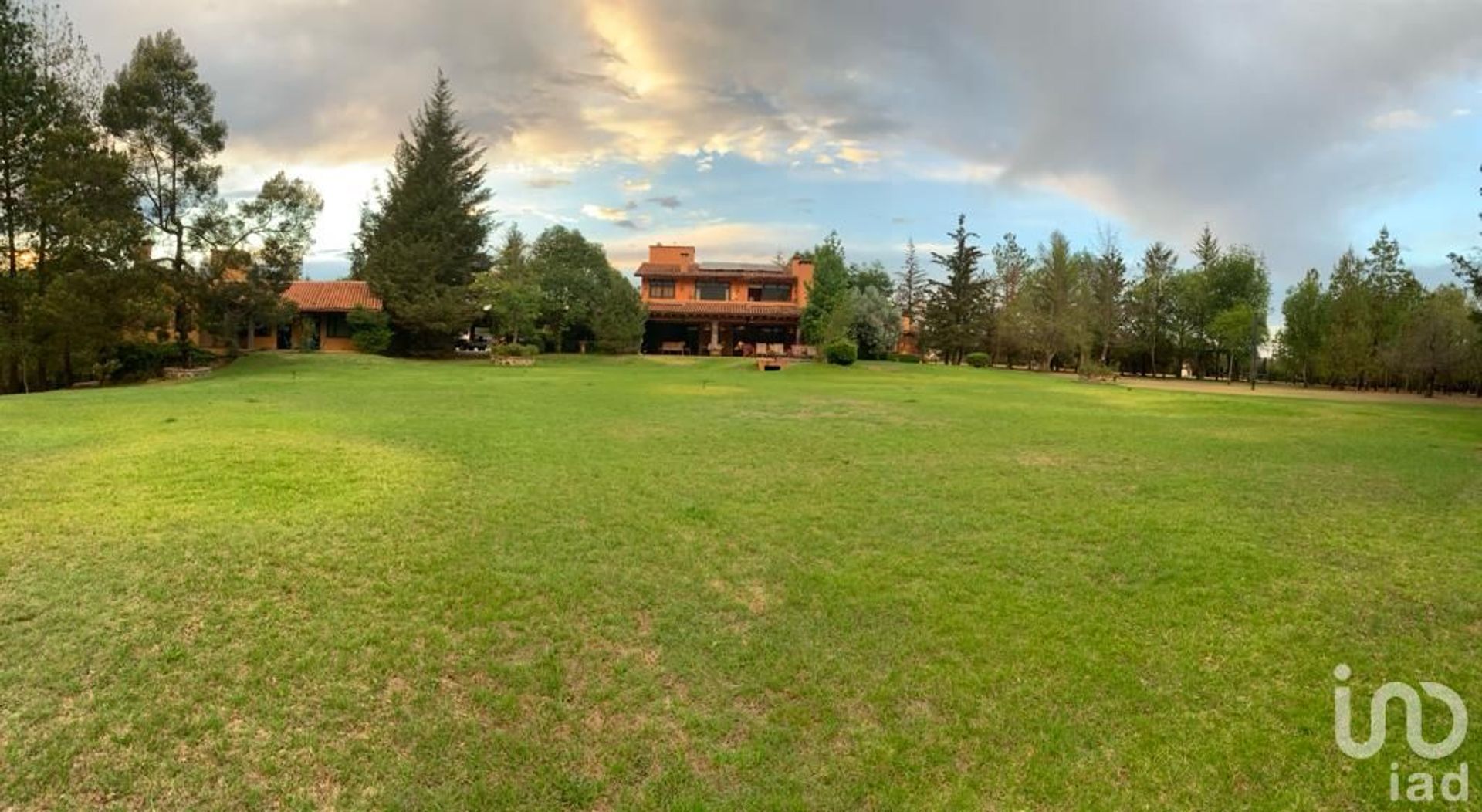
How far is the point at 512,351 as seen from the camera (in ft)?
124

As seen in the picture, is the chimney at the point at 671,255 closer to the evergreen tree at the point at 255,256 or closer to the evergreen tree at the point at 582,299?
the evergreen tree at the point at 582,299

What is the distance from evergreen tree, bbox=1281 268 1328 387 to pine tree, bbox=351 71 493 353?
154 ft

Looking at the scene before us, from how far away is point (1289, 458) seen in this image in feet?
38.7

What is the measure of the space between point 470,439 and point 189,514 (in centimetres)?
467

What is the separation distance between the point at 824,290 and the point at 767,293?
7319 millimetres

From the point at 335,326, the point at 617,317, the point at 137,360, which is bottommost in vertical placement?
the point at 137,360

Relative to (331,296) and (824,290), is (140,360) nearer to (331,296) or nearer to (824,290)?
(331,296)

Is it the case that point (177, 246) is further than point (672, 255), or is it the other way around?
point (672, 255)

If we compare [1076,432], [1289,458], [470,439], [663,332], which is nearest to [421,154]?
[663,332]

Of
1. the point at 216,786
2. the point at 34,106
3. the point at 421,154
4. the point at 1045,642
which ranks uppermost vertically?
the point at 421,154

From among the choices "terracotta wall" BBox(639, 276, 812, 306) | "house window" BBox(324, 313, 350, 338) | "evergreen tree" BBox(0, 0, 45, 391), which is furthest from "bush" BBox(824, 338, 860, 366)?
"evergreen tree" BBox(0, 0, 45, 391)

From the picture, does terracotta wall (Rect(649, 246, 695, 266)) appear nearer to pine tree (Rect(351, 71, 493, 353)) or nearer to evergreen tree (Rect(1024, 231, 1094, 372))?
pine tree (Rect(351, 71, 493, 353))

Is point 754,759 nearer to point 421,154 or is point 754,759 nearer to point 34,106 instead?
point 34,106

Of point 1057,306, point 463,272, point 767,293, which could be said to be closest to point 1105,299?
point 1057,306
